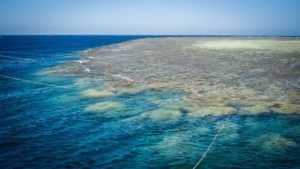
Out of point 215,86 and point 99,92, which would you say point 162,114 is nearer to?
point 99,92

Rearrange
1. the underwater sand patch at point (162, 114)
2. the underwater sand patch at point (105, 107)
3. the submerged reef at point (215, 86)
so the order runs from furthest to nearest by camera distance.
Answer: the underwater sand patch at point (105, 107), the submerged reef at point (215, 86), the underwater sand patch at point (162, 114)

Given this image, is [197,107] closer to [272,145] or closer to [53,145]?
[272,145]

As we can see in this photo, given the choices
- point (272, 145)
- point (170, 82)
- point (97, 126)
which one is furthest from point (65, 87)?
point (272, 145)

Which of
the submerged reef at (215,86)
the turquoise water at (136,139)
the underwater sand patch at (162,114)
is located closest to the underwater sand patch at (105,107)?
the submerged reef at (215,86)

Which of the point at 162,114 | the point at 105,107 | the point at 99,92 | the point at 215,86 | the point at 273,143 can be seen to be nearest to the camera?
the point at 273,143

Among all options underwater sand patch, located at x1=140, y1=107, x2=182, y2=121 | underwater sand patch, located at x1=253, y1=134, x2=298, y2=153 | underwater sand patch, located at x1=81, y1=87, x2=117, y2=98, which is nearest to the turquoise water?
underwater sand patch, located at x1=253, y1=134, x2=298, y2=153

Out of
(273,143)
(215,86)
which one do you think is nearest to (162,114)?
(273,143)

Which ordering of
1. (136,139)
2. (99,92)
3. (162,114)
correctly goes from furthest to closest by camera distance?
(99,92), (162,114), (136,139)

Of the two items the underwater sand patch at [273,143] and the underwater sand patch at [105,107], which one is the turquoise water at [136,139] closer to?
the underwater sand patch at [273,143]
